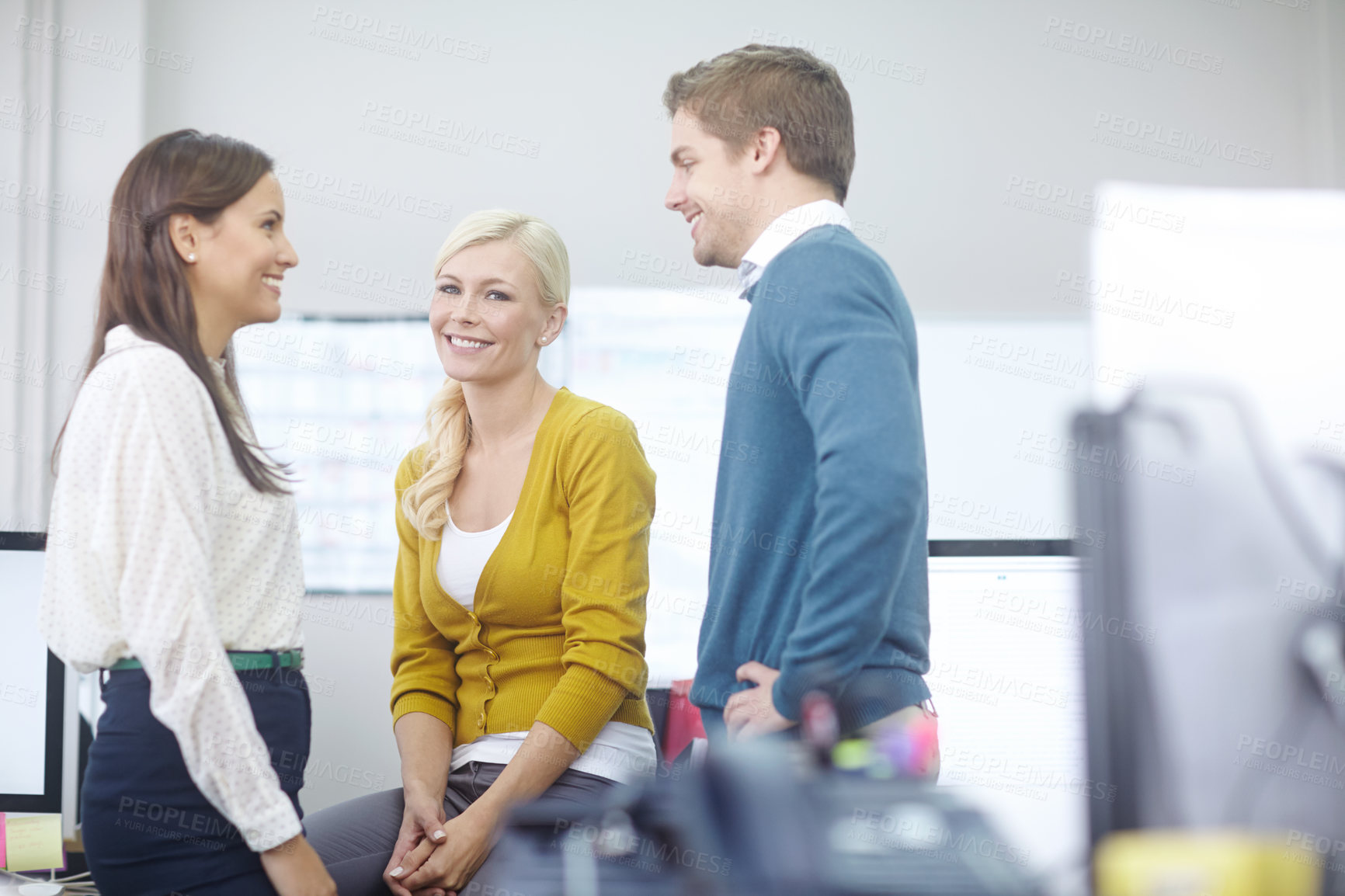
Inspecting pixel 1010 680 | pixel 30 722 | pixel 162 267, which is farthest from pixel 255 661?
pixel 1010 680

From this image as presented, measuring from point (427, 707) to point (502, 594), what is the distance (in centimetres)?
23

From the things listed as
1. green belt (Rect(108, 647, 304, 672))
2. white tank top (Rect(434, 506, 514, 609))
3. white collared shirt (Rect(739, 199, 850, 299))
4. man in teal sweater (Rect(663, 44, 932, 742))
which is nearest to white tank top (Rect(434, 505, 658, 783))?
white tank top (Rect(434, 506, 514, 609))

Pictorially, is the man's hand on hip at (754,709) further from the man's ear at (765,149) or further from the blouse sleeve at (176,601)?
the man's ear at (765,149)

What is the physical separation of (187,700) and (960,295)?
6.45ft

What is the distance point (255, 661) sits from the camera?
102 centimetres

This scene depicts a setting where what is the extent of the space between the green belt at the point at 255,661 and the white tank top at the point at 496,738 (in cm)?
40

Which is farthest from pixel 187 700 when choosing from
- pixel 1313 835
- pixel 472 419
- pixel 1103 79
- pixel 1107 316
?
pixel 1103 79

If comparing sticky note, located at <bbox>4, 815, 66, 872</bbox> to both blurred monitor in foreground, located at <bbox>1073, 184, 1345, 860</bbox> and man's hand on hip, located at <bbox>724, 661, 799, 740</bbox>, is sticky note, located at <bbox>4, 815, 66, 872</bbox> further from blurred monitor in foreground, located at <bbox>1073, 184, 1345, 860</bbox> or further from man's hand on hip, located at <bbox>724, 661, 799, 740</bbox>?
blurred monitor in foreground, located at <bbox>1073, 184, 1345, 860</bbox>

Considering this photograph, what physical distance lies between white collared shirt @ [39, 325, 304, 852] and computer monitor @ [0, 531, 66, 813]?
648 mm

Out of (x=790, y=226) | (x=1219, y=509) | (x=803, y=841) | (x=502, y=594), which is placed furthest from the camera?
(x=1219, y=509)

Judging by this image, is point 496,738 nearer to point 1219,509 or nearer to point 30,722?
point 30,722

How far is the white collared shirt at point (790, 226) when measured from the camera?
1.21 meters

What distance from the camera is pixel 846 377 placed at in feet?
3.33

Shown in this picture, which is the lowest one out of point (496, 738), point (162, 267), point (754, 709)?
point (496, 738)
